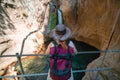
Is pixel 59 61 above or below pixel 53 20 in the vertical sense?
above

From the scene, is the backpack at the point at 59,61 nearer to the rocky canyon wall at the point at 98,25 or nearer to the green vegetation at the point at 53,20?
the rocky canyon wall at the point at 98,25

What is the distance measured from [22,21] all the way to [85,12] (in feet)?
13.7

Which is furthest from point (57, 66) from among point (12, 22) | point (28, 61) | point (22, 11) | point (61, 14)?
point (61, 14)

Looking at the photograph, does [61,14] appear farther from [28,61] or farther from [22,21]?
[28,61]

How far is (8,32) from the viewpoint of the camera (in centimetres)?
1348

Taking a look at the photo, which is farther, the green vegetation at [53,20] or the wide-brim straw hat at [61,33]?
the green vegetation at [53,20]

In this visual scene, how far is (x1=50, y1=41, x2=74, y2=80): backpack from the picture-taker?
3742 mm

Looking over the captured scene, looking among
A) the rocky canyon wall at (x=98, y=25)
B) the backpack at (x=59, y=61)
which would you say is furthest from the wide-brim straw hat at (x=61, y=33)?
the rocky canyon wall at (x=98, y=25)

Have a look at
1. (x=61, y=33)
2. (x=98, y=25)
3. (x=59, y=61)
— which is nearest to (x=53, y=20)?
(x=98, y=25)

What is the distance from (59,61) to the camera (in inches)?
150

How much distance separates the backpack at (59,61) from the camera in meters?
3.74

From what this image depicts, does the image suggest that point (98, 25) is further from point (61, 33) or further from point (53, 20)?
point (61, 33)

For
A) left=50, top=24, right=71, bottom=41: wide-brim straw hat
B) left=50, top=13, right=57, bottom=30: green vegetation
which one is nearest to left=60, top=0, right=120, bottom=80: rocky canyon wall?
left=50, top=13, right=57, bottom=30: green vegetation

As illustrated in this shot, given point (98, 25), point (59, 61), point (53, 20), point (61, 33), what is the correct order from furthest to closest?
point (53, 20) → point (98, 25) → point (59, 61) → point (61, 33)
